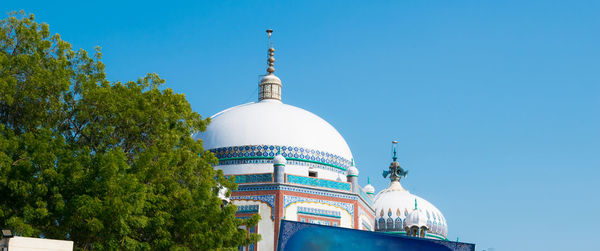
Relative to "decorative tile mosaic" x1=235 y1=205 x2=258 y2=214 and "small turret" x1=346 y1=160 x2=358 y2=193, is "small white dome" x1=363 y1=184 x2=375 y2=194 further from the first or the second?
"decorative tile mosaic" x1=235 y1=205 x2=258 y2=214

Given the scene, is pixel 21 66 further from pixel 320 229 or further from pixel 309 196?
pixel 309 196

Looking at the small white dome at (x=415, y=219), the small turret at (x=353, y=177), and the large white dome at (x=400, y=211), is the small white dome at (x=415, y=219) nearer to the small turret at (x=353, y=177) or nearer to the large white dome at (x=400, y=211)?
the large white dome at (x=400, y=211)

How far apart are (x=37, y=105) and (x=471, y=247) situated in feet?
36.2

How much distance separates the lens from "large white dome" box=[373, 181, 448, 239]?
44.8 m

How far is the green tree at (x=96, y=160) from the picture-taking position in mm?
18109

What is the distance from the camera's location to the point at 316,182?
29.8m

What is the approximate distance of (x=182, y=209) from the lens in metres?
19.8

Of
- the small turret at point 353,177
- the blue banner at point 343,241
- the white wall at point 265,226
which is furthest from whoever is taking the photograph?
the small turret at point 353,177

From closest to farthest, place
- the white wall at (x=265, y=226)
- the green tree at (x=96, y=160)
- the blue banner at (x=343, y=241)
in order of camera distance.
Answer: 1. the blue banner at (x=343, y=241)
2. the green tree at (x=96, y=160)
3. the white wall at (x=265, y=226)

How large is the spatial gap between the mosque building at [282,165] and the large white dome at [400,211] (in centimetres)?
1147

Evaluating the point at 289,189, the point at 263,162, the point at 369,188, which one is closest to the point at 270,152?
the point at 263,162

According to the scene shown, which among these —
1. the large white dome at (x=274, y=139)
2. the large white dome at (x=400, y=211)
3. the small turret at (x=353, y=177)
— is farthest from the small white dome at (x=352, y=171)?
the large white dome at (x=400, y=211)

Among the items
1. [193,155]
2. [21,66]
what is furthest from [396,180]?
[21,66]

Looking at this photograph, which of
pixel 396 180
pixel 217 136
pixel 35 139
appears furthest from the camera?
pixel 396 180
